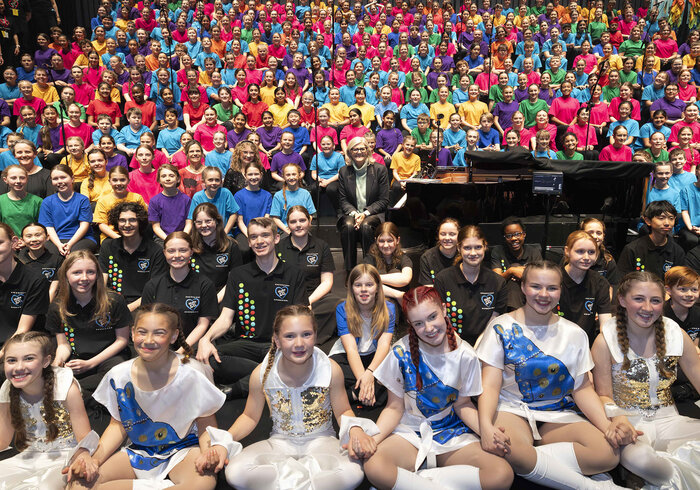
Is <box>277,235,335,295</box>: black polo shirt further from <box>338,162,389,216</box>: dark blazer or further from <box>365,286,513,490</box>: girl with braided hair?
<box>365,286,513,490</box>: girl with braided hair

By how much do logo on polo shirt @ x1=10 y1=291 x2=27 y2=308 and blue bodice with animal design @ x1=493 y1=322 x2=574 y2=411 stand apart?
2.74m

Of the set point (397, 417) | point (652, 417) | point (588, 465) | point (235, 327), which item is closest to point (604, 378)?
point (652, 417)

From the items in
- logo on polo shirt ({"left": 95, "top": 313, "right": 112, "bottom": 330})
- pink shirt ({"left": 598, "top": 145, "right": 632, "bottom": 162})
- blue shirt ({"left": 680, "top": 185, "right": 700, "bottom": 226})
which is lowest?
logo on polo shirt ({"left": 95, "top": 313, "right": 112, "bottom": 330})

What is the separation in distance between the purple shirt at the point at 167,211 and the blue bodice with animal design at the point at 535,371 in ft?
9.96

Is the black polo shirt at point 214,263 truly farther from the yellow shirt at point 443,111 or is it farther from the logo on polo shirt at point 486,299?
the yellow shirt at point 443,111

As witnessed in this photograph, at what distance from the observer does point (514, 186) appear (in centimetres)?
448

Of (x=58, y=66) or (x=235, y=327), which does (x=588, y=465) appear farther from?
(x=58, y=66)

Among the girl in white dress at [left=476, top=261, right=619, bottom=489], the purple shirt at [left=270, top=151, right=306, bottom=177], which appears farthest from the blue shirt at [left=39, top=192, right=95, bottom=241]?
the girl in white dress at [left=476, top=261, right=619, bottom=489]

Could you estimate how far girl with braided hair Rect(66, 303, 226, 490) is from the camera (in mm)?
2158

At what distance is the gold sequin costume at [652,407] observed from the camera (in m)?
2.13

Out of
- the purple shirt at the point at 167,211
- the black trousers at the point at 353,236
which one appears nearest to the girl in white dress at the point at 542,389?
the black trousers at the point at 353,236

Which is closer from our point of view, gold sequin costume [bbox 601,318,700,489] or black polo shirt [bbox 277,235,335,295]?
gold sequin costume [bbox 601,318,700,489]

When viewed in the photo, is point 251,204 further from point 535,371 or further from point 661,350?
point 661,350

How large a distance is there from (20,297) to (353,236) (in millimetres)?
2517
